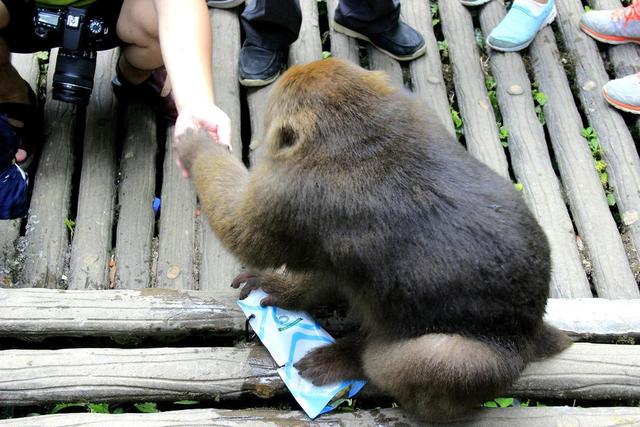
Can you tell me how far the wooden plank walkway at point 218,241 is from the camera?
293cm

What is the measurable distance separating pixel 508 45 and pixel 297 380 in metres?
3.10

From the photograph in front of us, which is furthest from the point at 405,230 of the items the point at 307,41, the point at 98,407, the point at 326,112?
the point at 307,41

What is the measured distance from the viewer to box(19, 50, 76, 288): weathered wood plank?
3727mm

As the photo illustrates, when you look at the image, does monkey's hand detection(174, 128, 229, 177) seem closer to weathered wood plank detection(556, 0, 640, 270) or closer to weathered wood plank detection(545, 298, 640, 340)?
weathered wood plank detection(545, 298, 640, 340)

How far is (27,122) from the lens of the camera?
4125mm

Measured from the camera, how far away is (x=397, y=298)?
8.61 feet

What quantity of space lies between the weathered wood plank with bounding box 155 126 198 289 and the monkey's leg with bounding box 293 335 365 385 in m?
1.01

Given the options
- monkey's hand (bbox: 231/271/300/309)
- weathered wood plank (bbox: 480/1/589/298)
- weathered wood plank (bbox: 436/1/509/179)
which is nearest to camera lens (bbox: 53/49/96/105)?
monkey's hand (bbox: 231/271/300/309)

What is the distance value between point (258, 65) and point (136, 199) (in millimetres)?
1286

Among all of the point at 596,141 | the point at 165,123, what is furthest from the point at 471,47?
the point at 165,123

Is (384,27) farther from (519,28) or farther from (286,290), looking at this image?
(286,290)

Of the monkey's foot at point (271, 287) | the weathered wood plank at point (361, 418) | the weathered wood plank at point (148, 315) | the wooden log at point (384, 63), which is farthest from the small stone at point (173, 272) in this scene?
the wooden log at point (384, 63)

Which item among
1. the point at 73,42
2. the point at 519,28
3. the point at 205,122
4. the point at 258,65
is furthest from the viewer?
the point at 519,28

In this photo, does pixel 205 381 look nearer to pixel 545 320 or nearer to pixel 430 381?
pixel 430 381
